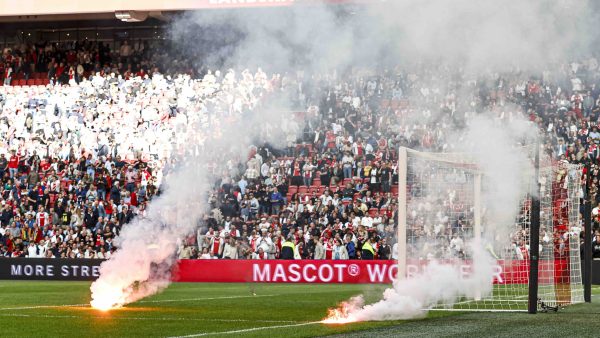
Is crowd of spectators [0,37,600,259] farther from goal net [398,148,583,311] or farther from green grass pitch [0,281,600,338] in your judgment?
green grass pitch [0,281,600,338]

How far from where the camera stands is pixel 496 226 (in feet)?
68.2

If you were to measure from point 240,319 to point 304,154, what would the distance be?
14381 mm

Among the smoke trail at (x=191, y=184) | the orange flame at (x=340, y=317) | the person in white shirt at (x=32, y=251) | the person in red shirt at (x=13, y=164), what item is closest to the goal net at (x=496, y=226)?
the orange flame at (x=340, y=317)

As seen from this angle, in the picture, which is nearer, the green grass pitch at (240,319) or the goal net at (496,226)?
the green grass pitch at (240,319)

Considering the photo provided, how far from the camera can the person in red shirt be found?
124 ft

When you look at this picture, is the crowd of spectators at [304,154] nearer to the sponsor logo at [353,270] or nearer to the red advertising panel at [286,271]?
the red advertising panel at [286,271]

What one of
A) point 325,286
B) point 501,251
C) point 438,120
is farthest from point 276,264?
point 501,251

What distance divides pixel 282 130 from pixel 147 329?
15.7m

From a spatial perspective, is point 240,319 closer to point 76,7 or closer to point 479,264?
point 479,264

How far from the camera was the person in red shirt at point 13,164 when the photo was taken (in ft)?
124

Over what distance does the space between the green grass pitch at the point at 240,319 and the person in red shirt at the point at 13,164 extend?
14.7m

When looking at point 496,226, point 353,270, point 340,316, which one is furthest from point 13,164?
point 340,316

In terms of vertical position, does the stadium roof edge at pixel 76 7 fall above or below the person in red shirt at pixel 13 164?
above

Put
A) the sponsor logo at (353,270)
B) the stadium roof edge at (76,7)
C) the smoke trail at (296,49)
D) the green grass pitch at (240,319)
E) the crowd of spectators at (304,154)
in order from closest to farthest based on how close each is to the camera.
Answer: the green grass pitch at (240,319), the smoke trail at (296,49), the crowd of spectators at (304,154), the sponsor logo at (353,270), the stadium roof edge at (76,7)
